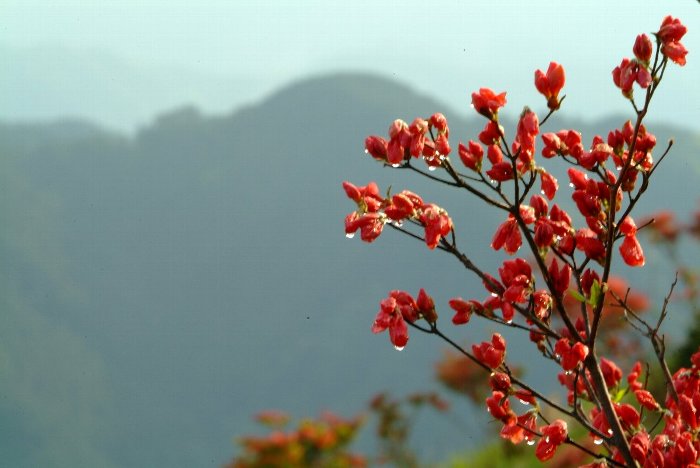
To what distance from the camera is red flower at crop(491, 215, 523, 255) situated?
3.31 feet

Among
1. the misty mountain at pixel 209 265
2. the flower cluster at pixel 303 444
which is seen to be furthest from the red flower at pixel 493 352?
the misty mountain at pixel 209 265

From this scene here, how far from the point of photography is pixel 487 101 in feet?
3.15

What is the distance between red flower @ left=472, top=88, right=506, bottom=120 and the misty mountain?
1722 centimetres

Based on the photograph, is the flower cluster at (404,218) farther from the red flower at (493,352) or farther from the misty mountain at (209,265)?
the misty mountain at (209,265)

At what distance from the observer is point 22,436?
1661 centimetres

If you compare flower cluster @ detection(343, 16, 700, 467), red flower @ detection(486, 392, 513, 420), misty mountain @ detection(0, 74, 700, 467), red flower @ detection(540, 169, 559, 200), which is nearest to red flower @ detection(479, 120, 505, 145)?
flower cluster @ detection(343, 16, 700, 467)

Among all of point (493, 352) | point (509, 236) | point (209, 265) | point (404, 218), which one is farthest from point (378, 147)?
point (209, 265)

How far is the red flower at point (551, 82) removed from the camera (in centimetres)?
100

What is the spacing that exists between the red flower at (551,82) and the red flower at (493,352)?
0.30m

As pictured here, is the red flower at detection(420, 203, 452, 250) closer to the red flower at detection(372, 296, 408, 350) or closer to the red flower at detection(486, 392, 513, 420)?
the red flower at detection(372, 296, 408, 350)

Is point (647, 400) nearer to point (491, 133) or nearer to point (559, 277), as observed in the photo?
point (559, 277)

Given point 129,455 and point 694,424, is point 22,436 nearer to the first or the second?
point 129,455

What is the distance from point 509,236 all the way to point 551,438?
0.25m

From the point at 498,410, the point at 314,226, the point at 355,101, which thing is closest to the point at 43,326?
the point at 314,226
